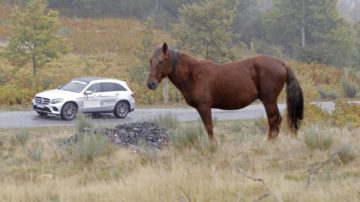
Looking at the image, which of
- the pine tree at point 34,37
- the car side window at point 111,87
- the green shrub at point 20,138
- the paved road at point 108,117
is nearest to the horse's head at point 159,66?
the green shrub at point 20,138

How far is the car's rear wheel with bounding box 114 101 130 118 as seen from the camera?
2653cm

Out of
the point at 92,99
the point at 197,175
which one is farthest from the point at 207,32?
the point at 197,175

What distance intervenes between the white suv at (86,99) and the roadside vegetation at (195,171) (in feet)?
37.9

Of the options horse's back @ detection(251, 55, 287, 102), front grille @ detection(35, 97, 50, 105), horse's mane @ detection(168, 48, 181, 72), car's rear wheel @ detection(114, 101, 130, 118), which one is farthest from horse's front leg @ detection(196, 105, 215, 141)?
car's rear wheel @ detection(114, 101, 130, 118)

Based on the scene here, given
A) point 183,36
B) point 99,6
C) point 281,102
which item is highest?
point 99,6

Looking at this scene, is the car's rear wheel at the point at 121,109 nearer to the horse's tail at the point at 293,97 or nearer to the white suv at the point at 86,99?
the white suv at the point at 86,99

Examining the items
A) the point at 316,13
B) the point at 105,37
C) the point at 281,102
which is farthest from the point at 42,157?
the point at 316,13

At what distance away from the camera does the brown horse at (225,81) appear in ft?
34.6

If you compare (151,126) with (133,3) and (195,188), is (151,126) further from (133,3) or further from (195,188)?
(133,3)

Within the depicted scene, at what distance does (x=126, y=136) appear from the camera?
54.0 ft

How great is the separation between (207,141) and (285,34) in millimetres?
54617

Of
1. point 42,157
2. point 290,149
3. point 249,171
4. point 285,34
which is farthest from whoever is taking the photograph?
point 285,34

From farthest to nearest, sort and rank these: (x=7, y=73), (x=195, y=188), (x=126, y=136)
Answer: (x=7, y=73)
(x=126, y=136)
(x=195, y=188)

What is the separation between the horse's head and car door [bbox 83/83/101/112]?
15.5 meters
